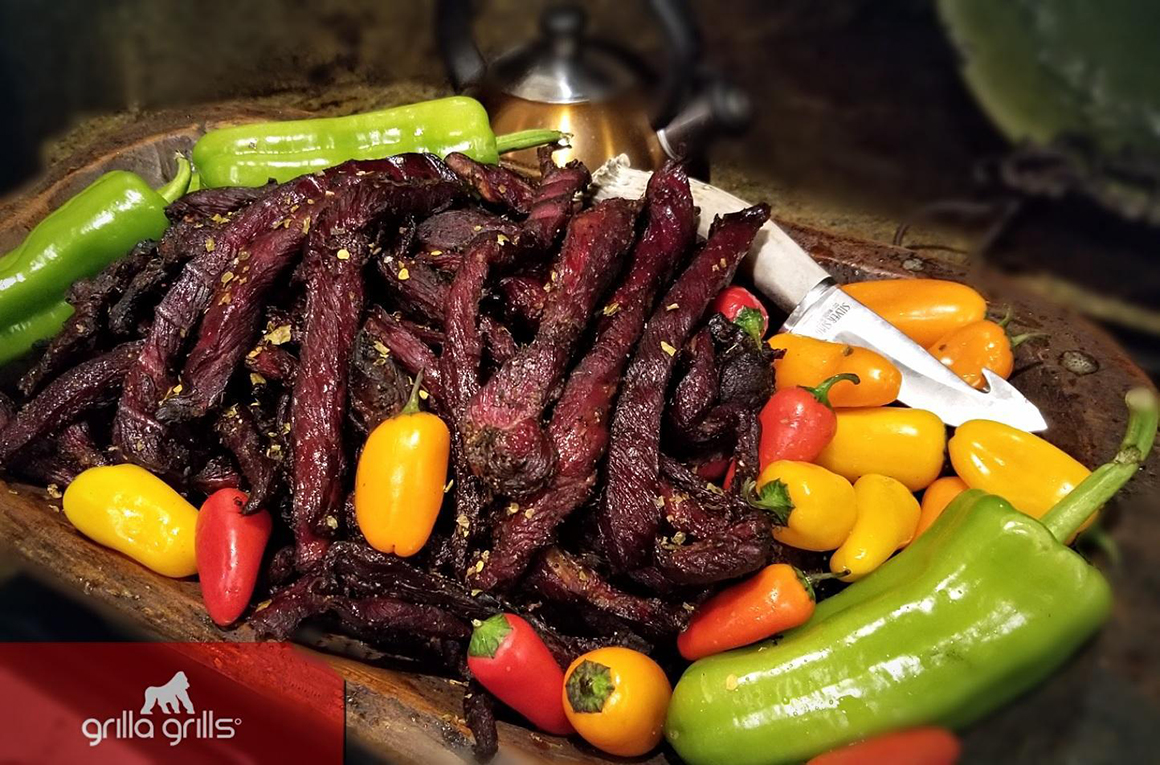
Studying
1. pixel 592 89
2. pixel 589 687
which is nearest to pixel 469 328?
pixel 589 687

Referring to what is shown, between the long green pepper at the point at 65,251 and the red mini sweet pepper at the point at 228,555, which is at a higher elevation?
the long green pepper at the point at 65,251

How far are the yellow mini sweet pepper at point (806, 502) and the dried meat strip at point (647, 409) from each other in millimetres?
240

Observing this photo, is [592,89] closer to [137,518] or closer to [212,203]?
[212,203]

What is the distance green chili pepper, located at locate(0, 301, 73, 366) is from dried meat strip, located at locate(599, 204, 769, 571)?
5.62ft

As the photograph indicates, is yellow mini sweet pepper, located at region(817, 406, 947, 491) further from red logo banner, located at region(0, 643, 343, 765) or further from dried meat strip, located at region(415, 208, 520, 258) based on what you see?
red logo banner, located at region(0, 643, 343, 765)

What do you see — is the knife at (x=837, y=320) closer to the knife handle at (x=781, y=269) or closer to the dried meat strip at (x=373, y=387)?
the knife handle at (x=781, y=269)

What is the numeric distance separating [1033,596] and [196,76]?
4.80 metres

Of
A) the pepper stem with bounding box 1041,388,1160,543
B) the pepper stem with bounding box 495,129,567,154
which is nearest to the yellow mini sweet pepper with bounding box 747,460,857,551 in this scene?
the pepper stem with bounding box 1041,388,1160,543

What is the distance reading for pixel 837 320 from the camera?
7.78 feet

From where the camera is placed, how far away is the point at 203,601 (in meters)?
1.97

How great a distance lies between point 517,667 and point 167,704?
79cm

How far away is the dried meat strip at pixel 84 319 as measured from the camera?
7.47ft

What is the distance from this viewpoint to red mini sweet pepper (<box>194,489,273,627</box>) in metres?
1.90

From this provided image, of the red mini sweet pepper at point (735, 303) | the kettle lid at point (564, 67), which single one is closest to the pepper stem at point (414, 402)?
the red mini sweet pepper at point (735, 303)
